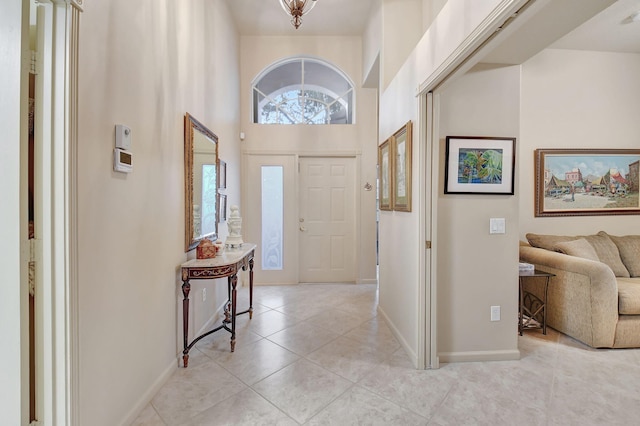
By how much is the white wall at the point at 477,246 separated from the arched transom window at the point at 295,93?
250 cm

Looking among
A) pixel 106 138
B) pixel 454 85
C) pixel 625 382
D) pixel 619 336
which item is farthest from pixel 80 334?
pixel 619 336

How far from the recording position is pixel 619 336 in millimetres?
2467

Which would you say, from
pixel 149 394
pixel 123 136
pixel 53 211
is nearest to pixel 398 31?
pixel 123 136

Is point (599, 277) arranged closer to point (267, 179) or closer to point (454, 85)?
point (454, 85)

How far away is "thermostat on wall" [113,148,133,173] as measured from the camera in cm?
151

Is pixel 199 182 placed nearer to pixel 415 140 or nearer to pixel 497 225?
pixel 415 140

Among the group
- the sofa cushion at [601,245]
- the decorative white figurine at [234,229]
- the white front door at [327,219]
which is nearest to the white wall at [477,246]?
the sofa cushion at [601,245]

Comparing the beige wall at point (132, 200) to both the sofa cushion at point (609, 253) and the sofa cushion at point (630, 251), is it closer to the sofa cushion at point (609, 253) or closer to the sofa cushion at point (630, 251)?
the sofa cushion at point (609, 253)

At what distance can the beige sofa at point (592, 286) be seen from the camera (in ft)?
8.04

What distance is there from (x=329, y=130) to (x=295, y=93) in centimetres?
80

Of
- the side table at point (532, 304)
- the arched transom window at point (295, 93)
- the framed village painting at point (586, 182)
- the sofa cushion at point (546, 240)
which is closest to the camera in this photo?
the side table at point (532, 304)

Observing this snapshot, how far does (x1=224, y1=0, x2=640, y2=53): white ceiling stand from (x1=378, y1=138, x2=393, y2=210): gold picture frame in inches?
80.7
